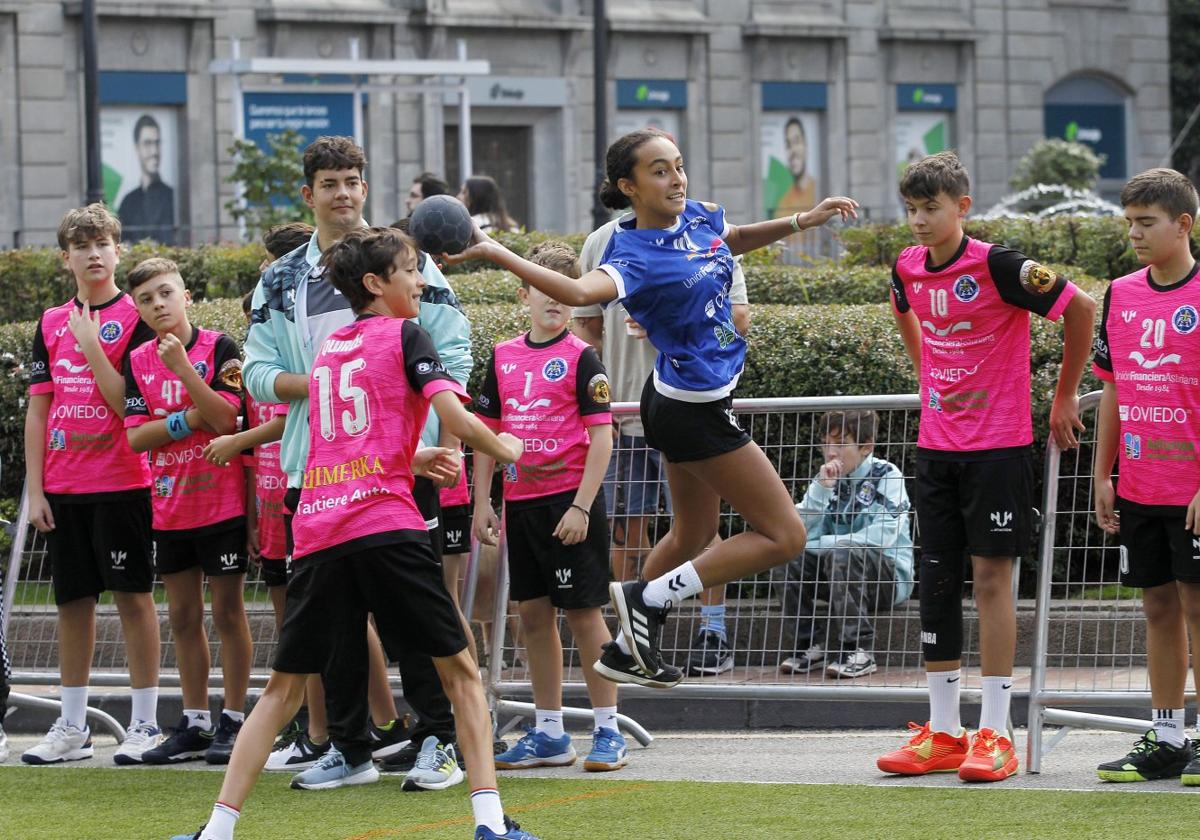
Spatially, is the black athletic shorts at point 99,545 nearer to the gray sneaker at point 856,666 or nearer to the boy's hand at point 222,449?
the boy's hand at point 222,449

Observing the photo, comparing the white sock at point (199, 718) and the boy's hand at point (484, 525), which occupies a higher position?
the boy's hand at point (484, 525)

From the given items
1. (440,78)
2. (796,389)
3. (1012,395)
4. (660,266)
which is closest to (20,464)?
(796,389)

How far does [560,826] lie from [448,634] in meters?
0.87

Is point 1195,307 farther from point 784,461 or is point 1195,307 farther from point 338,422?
point 338,422

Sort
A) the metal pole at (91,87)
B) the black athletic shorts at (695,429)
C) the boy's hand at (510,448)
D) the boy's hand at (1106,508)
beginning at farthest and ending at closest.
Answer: the metal pole at (91,87), the boy's hand at (1106,508), the black athletic shorts at (695,429), the boy's hand at (510,448)

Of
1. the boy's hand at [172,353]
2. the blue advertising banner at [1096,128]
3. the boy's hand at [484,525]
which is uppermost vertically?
the blue advertising banner at [1096,128]

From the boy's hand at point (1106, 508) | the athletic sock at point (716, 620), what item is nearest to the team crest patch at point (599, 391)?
the athletic sock at point (716, 620)

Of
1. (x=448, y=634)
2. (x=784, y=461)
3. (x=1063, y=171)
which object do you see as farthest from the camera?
(x=1063, y=171)

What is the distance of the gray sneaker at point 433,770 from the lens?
728cm

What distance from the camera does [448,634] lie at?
6078 mm

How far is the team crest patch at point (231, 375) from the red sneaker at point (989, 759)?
334cm

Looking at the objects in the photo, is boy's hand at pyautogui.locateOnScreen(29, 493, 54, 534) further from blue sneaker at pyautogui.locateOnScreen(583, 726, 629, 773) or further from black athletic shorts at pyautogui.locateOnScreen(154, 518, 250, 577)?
blue sneaker at pyautogui.locateOnScreen(583, 726, 629, 773)

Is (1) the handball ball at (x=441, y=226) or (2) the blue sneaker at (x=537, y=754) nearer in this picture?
(1) the handball ball at (x=441, y=226)

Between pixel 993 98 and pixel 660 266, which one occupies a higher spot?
pixel 993 98
